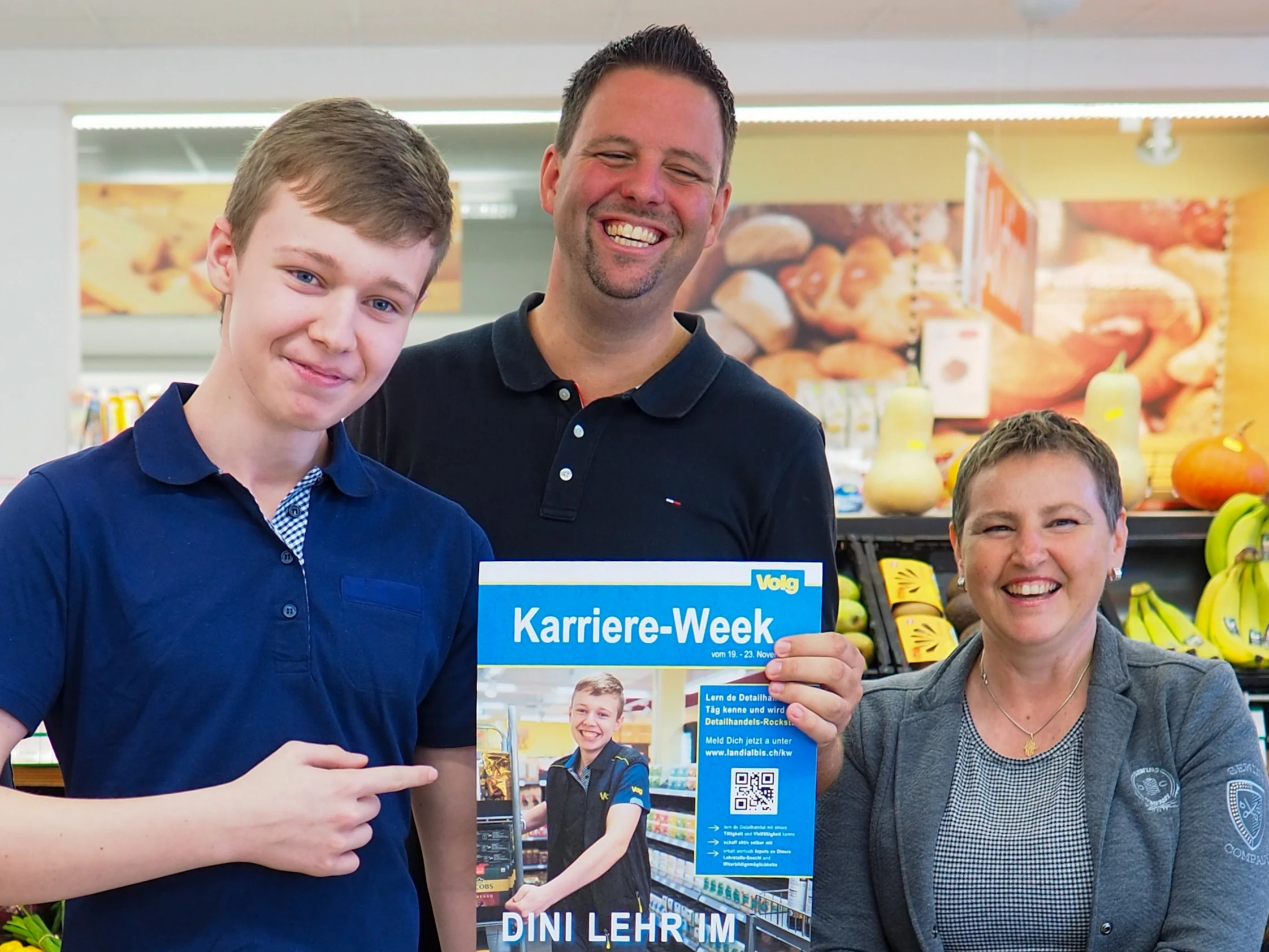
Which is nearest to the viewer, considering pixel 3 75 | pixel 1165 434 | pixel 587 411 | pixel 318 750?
pixel 318 750

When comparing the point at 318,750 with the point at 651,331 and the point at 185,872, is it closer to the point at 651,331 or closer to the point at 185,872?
the point at 185,872

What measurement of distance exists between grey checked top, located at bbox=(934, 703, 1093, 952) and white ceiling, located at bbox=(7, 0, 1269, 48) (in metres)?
3.38

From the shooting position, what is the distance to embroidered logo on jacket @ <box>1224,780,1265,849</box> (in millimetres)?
1816

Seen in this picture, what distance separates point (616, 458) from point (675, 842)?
61 centimetres

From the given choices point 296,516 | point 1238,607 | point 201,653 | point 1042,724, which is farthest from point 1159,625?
point 201,653

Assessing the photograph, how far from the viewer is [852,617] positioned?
353 cm

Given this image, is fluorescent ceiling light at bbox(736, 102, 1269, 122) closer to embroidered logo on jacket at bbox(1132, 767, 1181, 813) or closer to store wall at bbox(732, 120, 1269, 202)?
store wall at bbox(732, 120, 1269, 202)

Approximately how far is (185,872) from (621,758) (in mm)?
451

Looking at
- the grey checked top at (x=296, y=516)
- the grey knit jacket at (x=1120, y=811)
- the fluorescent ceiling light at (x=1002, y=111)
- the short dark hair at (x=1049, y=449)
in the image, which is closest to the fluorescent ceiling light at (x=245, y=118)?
the fluorescent ceiling light at (x=1002, y=111)

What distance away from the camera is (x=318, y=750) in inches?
46.3

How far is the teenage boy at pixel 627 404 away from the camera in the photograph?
1.77 metres

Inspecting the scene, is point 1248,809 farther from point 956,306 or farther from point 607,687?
point 956,306

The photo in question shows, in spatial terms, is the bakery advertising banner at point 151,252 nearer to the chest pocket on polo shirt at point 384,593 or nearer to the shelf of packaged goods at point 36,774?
the shelf of packaged goods at point 36,774

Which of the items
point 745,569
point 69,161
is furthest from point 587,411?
point 69,161
